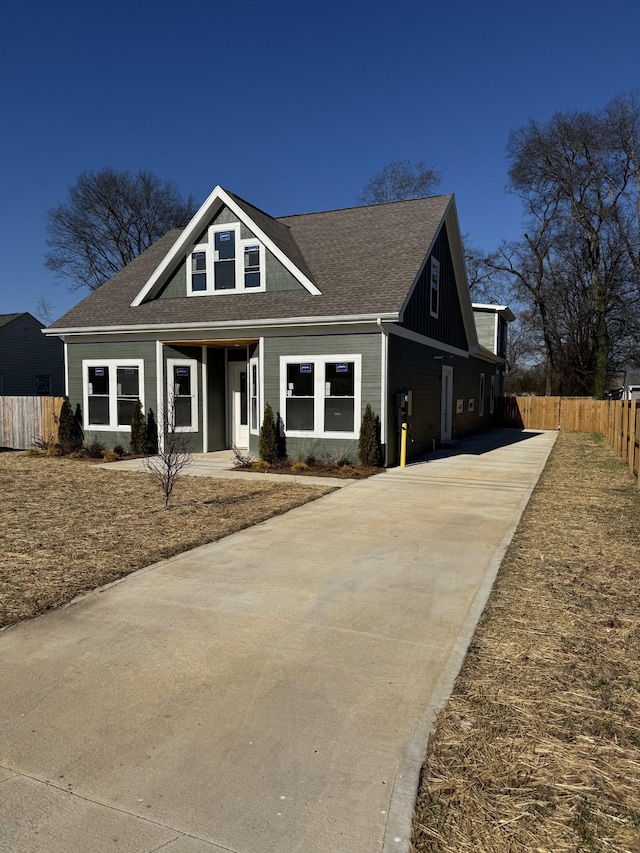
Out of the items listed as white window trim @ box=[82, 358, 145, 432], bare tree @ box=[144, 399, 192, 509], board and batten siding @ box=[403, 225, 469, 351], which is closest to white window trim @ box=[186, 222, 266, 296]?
white window trim @ box=[82, 358, 145, 432]

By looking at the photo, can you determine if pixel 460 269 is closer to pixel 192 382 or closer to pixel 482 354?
pixel 482 354

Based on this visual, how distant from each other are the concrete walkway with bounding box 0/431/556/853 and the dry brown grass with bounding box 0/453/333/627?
0.38 meters

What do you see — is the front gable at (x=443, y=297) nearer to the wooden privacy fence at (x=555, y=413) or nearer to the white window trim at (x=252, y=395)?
the white window trim at (x=252, y=395)

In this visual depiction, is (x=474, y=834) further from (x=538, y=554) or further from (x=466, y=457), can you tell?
(x=466, y=457)

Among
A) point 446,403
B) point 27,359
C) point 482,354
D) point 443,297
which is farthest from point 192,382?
point 27,359

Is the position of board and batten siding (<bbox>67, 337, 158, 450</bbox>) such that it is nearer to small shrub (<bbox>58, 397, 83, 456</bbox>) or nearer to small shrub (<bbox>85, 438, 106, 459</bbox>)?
small shrub (<bbox>85, 438, 106, 459</bbox>)

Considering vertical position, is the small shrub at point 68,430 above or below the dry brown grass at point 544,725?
above

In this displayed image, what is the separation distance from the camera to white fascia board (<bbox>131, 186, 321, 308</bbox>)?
1392cm

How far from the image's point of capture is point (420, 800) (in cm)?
246

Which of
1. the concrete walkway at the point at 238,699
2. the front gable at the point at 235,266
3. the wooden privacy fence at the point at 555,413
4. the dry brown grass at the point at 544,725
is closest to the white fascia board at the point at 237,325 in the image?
the front gable at the point at 235,266

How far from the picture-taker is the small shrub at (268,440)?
13148 millimetres

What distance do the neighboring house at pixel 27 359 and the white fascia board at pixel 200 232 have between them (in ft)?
61.8

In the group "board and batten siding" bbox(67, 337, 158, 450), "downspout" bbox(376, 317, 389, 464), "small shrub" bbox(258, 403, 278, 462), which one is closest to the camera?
"downspout" bbox(376, 317, 389, 464)

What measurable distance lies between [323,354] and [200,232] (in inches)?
203
